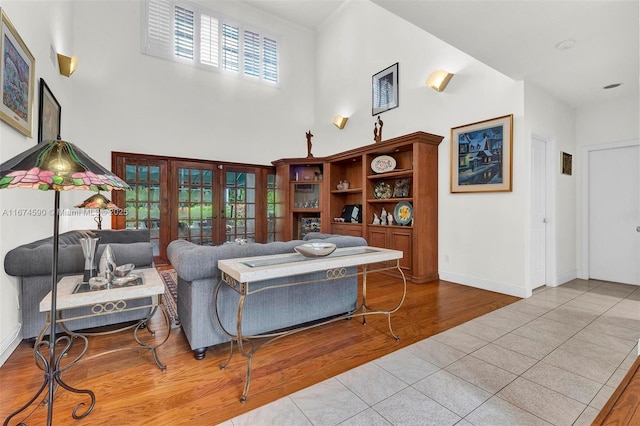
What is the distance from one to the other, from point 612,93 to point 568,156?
89 centimetres

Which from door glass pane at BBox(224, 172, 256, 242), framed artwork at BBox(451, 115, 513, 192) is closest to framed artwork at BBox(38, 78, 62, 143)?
door glass pane at BBox(224, 172, 256, 242)

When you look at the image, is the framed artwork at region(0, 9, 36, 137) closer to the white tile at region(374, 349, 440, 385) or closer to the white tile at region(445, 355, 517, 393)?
the white tile at region(374, 349, 440, 385)

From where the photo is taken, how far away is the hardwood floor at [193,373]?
1.54 metres

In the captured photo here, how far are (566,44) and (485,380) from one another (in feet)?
9.87

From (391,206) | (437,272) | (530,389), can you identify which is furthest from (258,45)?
(530,389)

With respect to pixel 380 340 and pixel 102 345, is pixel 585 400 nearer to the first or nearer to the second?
pixel 380 340

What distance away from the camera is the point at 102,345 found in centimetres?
225

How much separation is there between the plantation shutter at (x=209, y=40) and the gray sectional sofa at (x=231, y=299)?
16.5 ft

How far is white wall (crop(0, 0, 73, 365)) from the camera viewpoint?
2.03 meters

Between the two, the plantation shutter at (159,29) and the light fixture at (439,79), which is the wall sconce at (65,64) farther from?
the light fixture at (439,79)

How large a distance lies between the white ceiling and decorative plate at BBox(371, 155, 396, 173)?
6.31 feet

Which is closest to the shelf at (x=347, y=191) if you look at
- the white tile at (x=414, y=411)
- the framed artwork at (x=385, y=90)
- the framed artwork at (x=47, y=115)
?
the framed artwork at (x=385, y=90)

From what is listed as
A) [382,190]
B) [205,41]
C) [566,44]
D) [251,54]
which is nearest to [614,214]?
[566,44]

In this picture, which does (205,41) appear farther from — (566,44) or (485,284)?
(485,284)
